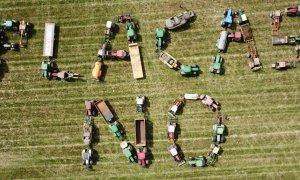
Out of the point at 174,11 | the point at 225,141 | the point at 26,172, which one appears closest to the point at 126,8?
the point at 174,11

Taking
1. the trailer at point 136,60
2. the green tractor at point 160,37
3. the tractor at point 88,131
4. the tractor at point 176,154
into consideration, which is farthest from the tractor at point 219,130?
the tractor at point 88,131

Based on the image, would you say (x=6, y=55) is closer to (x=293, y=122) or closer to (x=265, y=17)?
(x=265, y=17)

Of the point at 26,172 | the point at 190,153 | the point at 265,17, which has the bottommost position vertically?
the point at 26,172

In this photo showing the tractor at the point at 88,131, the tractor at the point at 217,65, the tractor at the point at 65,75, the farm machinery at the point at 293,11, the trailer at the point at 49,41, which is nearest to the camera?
the farm machinery at the point at 293,11

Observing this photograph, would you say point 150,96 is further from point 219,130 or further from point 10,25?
point 10,25

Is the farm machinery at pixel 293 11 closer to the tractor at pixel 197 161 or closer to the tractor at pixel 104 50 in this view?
the tractor at pixel 197 161

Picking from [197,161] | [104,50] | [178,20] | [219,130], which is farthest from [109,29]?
[197,161]
